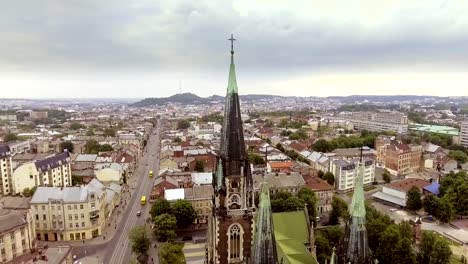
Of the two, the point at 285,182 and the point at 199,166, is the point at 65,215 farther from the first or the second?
the point at 199,166

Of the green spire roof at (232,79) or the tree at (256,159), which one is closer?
the green spire roof at (232,79)

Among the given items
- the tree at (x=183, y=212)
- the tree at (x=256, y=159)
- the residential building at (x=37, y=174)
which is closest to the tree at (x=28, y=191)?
the residential building at (x=37, y=174)

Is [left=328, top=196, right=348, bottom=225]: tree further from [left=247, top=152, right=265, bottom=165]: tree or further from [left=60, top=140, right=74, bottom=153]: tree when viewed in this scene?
[left=60, top=140, right=74, bottom=153]: tree

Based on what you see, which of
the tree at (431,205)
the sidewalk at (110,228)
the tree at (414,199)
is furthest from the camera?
the tree at (414,199)

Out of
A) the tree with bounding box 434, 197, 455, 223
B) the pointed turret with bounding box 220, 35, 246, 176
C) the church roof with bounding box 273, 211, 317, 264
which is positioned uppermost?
the pointed turret with bounding box 220, 35, 246, 176

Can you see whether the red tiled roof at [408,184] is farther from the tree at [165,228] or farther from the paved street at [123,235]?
the paved street at [123,235]

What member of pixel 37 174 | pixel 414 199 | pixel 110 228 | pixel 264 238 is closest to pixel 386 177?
pixel 414 199

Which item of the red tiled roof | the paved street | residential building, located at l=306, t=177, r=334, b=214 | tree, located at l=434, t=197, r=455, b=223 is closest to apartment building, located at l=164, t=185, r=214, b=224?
the paved street
